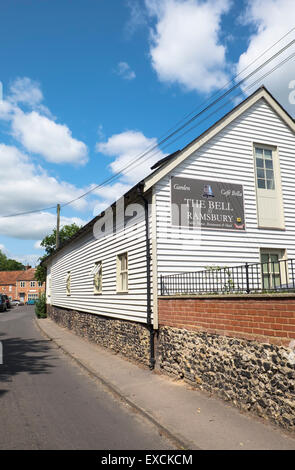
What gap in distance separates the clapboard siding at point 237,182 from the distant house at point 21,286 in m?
91.1

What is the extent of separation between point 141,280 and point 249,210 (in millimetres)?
4044

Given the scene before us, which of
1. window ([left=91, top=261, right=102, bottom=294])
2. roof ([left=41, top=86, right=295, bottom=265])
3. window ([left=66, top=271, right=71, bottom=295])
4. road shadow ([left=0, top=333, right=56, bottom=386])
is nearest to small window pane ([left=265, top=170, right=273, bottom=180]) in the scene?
roof ([left=41, top=86, right=295, bottom=265])

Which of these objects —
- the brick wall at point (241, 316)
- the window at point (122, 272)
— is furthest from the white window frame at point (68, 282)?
the brick wall at point (241, 316)

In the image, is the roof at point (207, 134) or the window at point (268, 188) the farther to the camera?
the window at point (268, 188)

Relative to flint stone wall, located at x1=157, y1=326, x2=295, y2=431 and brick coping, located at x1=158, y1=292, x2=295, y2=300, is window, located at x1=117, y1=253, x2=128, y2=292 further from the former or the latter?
flint stone wall, located at x1=157, y1=326, x2=295, y2=431

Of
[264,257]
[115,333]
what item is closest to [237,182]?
[264,257]

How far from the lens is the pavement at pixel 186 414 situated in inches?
186

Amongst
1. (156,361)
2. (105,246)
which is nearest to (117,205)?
(105,246)

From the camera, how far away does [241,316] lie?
6188 millimetres

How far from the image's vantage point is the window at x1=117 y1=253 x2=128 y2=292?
11661mm

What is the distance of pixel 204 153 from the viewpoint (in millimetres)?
10539

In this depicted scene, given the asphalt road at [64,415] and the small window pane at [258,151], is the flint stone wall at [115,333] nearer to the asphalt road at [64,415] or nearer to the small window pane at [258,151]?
the asphalt road at [64,415]

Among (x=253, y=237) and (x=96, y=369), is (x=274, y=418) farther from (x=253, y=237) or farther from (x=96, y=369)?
(x=253, y=237)

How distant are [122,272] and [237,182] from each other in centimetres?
465
